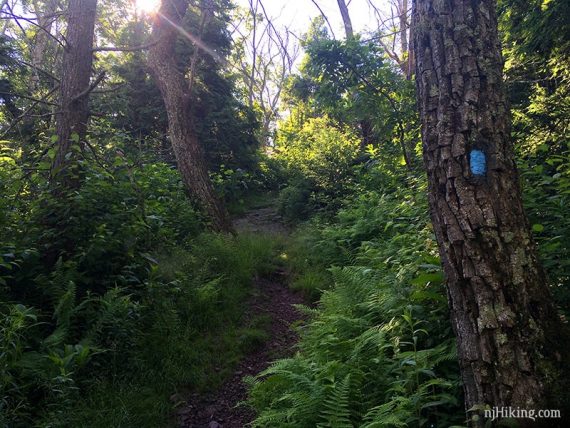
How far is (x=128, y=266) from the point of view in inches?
179

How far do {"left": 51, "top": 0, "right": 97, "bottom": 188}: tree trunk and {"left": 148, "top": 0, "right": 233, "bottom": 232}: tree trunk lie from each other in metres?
2.76

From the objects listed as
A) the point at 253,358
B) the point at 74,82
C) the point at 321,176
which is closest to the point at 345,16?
the point at 321,176

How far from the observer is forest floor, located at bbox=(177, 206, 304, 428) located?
11.7 feet

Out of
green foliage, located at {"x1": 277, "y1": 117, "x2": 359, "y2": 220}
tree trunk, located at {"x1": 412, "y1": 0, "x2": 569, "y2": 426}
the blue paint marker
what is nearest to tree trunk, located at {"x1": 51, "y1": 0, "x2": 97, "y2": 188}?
tree trunk, located at {"x1": 412, "y1": 0, "x2": 569, "y2": 426}

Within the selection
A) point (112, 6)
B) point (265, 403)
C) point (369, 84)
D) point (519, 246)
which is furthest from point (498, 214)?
point (112, 6)

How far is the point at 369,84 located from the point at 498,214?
240 inches

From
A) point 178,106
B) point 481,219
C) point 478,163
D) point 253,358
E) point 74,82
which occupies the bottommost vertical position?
point 253,358

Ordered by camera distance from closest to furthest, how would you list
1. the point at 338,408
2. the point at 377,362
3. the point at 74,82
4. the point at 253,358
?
the point at 338,408 < the point at 377,362 < the point at 253,358 < the point at 74,82

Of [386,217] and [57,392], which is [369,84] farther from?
[57,392]

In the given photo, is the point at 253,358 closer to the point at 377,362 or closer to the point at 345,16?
the point at 377,362

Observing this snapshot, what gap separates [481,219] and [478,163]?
0.31 metres

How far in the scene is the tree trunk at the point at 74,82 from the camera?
16.9 ft

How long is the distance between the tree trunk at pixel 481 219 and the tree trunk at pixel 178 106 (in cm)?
642

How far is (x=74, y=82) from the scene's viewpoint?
5.44 metres
